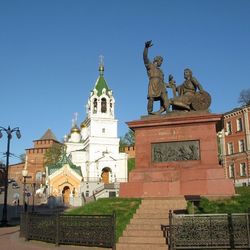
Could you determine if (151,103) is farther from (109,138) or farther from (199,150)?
(109,138)

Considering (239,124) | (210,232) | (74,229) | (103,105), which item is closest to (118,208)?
(74,229)

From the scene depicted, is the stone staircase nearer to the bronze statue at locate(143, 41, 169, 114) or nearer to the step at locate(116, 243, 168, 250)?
the step at locate(116, 243, 168, 250)

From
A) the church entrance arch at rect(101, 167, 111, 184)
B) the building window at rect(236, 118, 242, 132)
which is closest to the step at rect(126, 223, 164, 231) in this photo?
the building window at rect(236, 118, 242, 132)

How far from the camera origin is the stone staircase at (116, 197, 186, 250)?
1048 centimetres

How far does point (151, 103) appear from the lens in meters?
17.9

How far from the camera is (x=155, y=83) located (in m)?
18.1

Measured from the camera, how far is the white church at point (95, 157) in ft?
190

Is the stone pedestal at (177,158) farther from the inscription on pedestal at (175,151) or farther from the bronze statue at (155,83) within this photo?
the bronze statue at (155,83)

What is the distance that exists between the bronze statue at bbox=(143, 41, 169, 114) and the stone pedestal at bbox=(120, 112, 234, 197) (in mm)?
1091

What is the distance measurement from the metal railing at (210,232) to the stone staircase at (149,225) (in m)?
1.00

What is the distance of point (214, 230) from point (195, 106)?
346 inches

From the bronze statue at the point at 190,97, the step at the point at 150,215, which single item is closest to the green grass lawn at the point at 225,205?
the step at the point at 150,215

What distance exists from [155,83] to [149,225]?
331 inches

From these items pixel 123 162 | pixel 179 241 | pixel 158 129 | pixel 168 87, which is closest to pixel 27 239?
pixel 179 241
